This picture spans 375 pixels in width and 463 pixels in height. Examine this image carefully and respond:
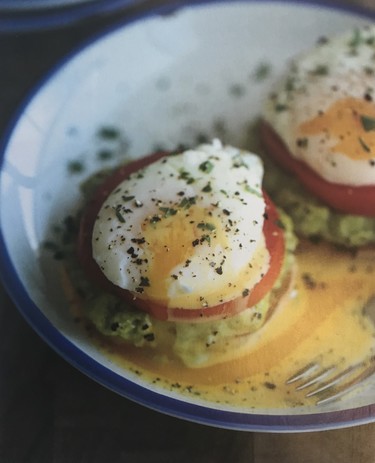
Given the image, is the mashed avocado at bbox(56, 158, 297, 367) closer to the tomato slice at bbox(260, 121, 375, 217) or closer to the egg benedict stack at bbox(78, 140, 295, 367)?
the egg benedict stack at bbox(78, 140, 295, 367)

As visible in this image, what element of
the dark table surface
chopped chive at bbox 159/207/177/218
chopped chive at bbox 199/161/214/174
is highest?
chopped chive at bbox 199/161/214/174

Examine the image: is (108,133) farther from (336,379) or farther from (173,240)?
(336,379)

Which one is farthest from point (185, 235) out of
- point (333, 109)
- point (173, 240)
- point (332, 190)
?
point (333, 109)

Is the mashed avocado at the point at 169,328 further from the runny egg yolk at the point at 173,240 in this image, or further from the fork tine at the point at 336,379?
the fork tine at the point at 336,379

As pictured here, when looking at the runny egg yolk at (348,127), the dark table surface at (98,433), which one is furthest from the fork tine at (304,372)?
the runny egg yolk at (348,127)

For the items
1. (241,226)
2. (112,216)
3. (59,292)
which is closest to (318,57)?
(241,226)

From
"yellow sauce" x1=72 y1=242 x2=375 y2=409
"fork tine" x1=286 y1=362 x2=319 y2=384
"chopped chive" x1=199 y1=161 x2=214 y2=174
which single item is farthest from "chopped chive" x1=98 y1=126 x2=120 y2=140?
"fork tine" x1=286 y1=362 x2=319 y2=384
